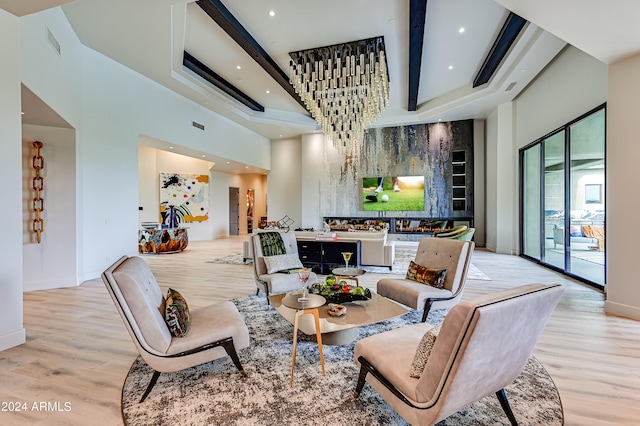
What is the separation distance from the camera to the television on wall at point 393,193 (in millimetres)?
10297

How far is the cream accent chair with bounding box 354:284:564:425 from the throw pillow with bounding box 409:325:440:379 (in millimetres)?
41

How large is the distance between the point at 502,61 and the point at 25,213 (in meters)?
9.36

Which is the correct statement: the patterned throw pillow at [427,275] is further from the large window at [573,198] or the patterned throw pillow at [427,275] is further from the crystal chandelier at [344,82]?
the crystal chandelier at [344,82]

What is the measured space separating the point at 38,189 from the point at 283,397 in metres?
5.32

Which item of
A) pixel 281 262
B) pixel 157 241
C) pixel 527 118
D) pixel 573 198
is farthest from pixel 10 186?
pixel 527 118

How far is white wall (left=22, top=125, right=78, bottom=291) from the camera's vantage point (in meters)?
4.75

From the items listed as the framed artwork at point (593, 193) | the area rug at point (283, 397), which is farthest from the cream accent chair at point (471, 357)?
the framed artwork at point (593, 193)

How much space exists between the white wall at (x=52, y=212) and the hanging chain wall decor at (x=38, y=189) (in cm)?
7

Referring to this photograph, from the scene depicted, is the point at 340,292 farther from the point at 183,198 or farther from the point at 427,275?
the point at 183,198

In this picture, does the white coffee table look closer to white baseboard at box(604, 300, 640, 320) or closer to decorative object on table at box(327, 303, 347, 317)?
decorative object on table at box(327, 303, 347, 317)

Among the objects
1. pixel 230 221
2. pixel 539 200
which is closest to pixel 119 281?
pixel 539 200

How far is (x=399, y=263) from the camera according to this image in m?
6.81

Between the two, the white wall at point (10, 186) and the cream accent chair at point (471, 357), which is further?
the white wall at point (10, 186)

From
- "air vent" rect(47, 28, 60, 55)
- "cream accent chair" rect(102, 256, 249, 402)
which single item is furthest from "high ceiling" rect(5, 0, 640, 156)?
"cream accent chair" rect(102, 256, 249, 402)
